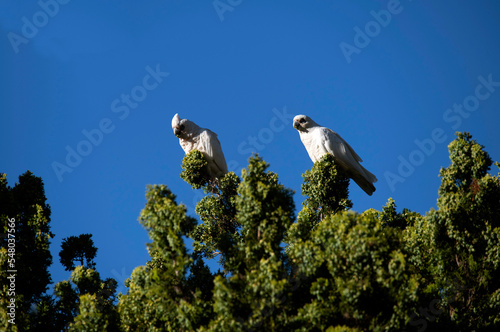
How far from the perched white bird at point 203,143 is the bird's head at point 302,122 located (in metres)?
3.17

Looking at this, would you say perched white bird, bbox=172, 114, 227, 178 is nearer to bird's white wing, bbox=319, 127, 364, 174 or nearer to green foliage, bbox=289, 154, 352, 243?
green foliage, bbox=289, 154, 352, 243

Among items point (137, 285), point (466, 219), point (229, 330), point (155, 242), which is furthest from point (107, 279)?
point (466, 219)

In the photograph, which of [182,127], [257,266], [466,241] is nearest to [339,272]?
[257,266]

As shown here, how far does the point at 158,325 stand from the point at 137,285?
1188mm

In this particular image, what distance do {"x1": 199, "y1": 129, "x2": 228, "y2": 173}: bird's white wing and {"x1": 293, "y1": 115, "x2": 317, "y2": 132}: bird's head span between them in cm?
321

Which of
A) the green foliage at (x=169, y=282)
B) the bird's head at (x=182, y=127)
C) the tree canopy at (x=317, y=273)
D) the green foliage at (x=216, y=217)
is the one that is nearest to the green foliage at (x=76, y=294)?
the tree canopy at (x=317, y=273)

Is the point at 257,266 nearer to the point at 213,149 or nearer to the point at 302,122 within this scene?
the point at 213,149

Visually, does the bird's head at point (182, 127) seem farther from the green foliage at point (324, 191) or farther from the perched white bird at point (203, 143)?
the green foliage at point (324, 191)

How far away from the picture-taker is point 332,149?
2364cm

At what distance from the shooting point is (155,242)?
51.1 ft

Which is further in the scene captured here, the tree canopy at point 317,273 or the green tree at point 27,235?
the green tree at point 27,235

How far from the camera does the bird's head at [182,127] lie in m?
24.4

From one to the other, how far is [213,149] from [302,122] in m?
3.72

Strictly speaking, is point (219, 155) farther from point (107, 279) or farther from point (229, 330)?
point (229, 330)
